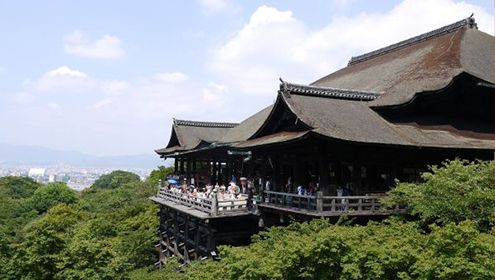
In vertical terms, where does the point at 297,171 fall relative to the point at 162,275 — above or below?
above

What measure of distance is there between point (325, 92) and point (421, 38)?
1273 cm

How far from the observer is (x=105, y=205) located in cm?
5288

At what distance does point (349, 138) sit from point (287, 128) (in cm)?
424

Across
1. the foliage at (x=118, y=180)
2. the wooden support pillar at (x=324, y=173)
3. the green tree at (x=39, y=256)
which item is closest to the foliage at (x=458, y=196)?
the wooden support pillar at (x=324, y=173)

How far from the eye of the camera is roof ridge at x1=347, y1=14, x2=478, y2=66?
27859 millimetres

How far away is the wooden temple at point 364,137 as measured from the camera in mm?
17938

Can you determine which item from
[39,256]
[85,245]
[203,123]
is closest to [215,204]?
[85,245]

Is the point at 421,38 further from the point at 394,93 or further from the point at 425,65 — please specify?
the point at 394,93

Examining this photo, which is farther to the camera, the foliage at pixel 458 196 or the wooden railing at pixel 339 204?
the wooden railing at pixel 339 204

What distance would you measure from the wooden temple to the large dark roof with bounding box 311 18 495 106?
0.10 m

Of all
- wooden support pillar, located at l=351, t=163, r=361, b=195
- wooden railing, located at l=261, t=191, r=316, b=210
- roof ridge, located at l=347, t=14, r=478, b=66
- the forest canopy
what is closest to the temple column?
wooden railing, located at l=261, t=191, r=316, b=210

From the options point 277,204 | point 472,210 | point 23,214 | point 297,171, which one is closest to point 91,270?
point 277,204

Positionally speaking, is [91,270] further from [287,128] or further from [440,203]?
[440,203]

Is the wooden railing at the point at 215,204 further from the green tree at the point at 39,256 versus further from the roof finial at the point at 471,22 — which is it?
the roof finial at the point at 471,22
